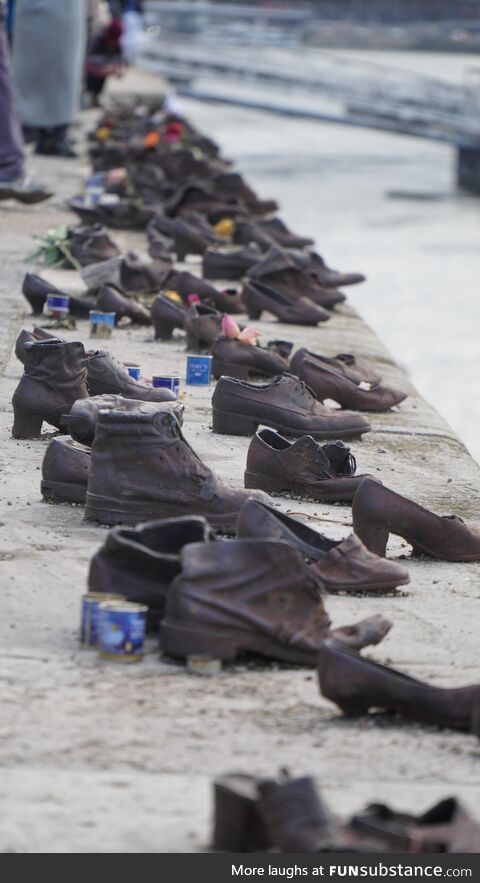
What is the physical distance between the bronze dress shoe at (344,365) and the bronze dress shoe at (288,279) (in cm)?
106

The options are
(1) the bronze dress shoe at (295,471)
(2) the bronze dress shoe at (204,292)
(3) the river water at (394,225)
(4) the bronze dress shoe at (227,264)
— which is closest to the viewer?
(1) the bronze dress shoe at (295,471)

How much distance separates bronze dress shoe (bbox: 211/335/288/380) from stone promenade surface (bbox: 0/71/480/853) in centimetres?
142

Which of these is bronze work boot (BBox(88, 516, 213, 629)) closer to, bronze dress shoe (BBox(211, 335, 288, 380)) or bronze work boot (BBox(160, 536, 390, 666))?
bronze work boot (BBox(160, 536, 390, 666))

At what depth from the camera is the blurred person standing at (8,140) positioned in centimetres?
935

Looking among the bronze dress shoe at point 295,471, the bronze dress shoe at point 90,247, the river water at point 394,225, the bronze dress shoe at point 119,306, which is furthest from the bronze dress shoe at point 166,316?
the river water at point 394,225

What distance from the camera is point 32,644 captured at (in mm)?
3088

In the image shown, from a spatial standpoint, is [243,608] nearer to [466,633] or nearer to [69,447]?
[466,633]

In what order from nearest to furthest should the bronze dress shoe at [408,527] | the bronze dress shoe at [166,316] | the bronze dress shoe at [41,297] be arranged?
1. the bronze dress shoe at [408,527]
2. the bronze dress shoe at [166,316]
3. the bronze dress shoe at [41,297]

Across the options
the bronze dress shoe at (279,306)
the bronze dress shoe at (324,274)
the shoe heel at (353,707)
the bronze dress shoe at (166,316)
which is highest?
the shoe heel at (353,707)

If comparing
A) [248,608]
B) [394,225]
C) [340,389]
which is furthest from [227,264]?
[394,225]

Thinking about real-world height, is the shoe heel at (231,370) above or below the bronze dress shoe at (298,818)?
below

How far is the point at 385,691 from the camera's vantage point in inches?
111

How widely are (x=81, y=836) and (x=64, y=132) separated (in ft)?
37.0

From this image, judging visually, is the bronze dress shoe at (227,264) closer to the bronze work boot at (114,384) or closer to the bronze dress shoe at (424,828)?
the bronze work boot at (114,384)
